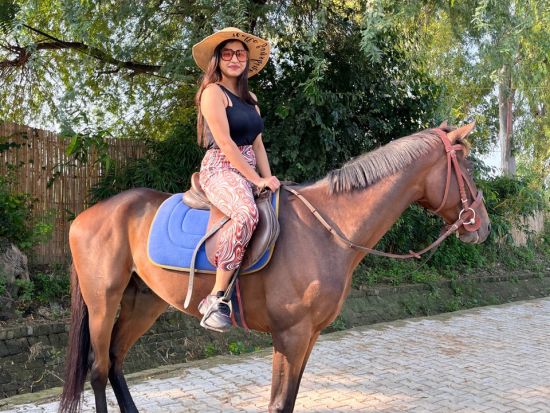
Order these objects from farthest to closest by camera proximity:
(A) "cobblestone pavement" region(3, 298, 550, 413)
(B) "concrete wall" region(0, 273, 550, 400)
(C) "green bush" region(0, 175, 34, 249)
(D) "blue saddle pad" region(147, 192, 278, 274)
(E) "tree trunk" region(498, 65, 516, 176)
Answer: (E) "tree trunk" region(498, 65, 516, 176) < (C) "green bush" region(0, 175, 34, 249) < (B) "concrete wall" region(0, 273, 550, 400) < (A) "cobblestone pavement" region(3, 298, 550, 413) < (D) "blue saddle pad" region(147, 192, 278, 274)

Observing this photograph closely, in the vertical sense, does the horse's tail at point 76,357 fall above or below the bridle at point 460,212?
below

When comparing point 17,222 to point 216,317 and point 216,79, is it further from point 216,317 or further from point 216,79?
point 216,317

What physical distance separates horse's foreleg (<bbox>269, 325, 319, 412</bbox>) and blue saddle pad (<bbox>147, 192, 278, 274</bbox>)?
1.48 ft

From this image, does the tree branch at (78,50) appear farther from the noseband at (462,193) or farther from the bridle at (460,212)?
the noseband at (462,193)

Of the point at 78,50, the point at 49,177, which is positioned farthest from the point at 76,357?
the point at 78,50

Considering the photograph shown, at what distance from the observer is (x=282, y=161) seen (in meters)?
7.57

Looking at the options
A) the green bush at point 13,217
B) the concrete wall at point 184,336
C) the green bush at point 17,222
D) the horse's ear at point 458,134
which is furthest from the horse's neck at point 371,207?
the green bush at point 13,217

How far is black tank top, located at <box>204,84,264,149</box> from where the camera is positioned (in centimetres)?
302

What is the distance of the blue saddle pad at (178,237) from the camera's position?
301 cm

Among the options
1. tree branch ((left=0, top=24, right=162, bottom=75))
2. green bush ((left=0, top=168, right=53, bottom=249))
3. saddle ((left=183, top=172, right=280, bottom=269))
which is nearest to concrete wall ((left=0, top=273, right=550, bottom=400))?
green bush ((left=0, top=168, right=53, bottom=249))

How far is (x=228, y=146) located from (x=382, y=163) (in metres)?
0.95

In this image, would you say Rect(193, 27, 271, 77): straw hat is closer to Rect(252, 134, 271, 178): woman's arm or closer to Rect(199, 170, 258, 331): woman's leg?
Rect(252, 134, 271, 178): woman's arm

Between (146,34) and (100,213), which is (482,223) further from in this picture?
(146,34)

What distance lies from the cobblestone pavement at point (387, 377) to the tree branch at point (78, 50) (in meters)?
4.97
